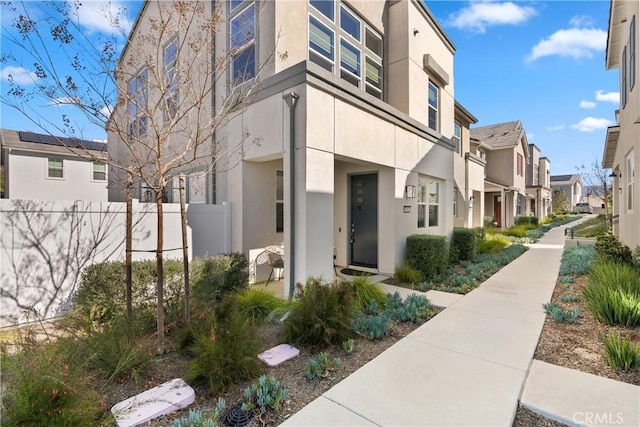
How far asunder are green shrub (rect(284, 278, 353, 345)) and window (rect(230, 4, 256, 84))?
536 cm

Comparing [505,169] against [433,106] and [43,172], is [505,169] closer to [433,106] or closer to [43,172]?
[433,106]

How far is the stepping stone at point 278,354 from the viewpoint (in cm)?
379

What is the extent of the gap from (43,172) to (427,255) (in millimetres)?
22775

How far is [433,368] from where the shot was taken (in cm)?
361

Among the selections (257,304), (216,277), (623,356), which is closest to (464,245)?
(623,356)

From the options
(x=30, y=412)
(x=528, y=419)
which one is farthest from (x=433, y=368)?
(x=30, y=412)

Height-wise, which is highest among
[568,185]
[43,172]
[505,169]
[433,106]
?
[568,185]

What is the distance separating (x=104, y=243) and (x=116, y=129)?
3.14 metres

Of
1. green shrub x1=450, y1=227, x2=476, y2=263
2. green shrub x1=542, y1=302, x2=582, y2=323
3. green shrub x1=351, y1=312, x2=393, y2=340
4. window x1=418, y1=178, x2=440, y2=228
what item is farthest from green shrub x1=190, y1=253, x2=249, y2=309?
green shrub x1=450, y1=227, x2=476, y2=263

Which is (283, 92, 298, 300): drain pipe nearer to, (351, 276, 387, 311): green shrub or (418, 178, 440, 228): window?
(351, 276, 387, 311): green shrub

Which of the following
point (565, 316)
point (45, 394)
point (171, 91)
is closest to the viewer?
point (45, 394)

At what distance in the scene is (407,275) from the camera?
8.02 metres

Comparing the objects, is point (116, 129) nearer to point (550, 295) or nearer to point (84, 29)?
point (84, 29)

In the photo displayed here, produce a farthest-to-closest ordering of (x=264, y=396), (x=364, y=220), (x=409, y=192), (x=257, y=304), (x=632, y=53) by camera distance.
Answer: (x=364, y=220), (x=409, y=192), (x=632, y=53), (x=257, y=304), (x=264, y=396)
